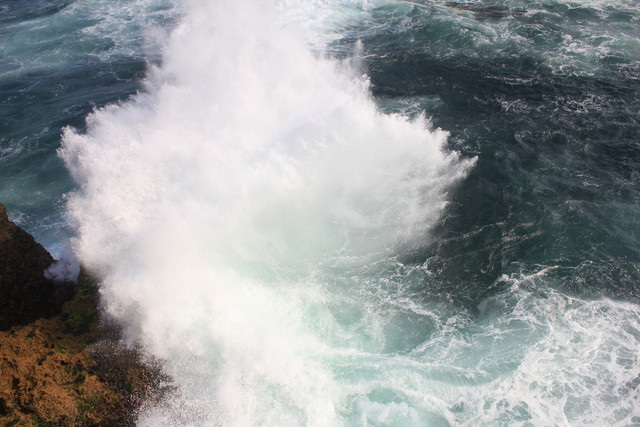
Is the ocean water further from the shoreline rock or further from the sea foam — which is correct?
the shoreline rock

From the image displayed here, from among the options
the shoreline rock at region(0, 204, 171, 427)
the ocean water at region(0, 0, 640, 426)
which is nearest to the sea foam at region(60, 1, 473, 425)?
the ocean water at region(0, 0, 640, 426)

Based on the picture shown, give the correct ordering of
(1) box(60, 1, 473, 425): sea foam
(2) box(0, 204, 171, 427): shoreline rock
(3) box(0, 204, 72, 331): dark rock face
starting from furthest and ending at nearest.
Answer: (1) box(60, 1, 473, 425): sea foam → (3) box(0, 204, 72, 331): dark rock face → (2) box(0, 204, 171, 427): shoreline rock

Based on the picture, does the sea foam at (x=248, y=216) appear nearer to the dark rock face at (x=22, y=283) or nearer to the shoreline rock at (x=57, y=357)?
the shoreline rock at (x=57, y=357)

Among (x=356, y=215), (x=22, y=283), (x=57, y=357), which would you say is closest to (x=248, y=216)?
(x=356, y=215)

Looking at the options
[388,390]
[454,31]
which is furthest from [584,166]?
[454,31]

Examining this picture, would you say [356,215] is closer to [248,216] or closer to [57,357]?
[248,216]

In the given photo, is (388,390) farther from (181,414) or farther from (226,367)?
(181,414)

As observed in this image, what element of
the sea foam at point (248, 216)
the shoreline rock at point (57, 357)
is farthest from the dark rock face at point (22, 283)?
the sea foam at point (248, 216)
